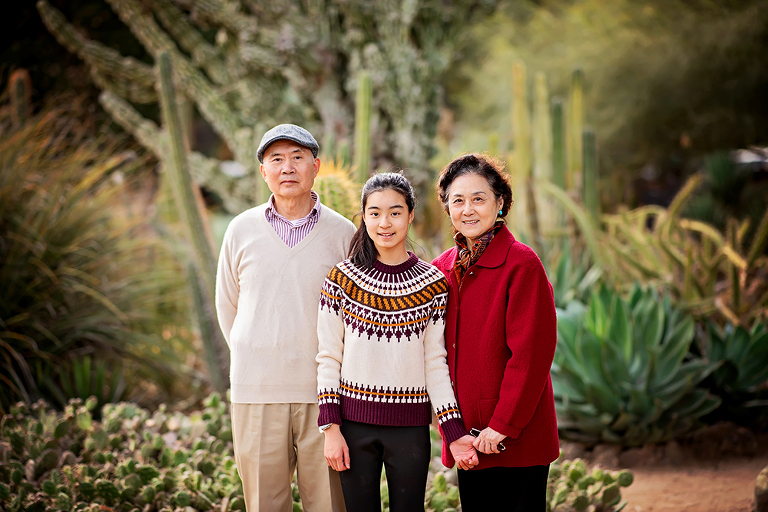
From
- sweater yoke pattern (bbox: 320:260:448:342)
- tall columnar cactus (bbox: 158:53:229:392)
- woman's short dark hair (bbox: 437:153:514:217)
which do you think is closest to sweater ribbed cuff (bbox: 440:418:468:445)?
sweater yoke pattern (bbox: 320:260:448:342)

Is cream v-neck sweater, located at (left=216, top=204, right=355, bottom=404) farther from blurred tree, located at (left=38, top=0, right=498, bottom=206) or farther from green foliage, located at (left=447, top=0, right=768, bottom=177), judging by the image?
green foliage, located at (left=447, top=0, right=768, bottom=177)

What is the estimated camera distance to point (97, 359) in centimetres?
474

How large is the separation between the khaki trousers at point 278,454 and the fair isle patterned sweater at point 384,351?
0.23 m

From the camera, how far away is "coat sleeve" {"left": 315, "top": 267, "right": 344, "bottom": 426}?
2.11m

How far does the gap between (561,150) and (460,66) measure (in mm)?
8358

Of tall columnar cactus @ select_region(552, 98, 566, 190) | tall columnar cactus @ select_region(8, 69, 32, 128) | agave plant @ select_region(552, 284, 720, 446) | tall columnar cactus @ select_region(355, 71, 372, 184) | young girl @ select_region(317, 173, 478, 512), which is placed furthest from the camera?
tall columnar cactus @ select_region(552, 98, 566, 190)

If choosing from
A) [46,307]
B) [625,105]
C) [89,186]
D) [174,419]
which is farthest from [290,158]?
[625,105]

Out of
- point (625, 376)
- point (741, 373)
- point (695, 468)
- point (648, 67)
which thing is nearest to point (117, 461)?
point (625, 376)

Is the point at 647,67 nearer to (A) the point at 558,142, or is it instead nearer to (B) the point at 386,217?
(A) the point at 558,142

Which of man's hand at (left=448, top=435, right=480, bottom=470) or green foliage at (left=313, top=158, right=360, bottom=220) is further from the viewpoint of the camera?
green foliage at (left=313, top=158, right=360, bottom=220)

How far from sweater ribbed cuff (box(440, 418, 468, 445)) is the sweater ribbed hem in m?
0.09

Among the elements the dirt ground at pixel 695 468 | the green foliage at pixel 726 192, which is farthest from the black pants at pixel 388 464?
the green foliage at pixel 726 192

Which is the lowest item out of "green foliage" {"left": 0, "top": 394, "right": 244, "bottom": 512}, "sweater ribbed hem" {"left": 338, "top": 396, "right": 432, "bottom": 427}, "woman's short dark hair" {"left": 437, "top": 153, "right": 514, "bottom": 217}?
"green foliage" {"left": 0, "top": 394, "right": 244, "bottom": 512}

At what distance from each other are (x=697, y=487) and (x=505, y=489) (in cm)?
190
